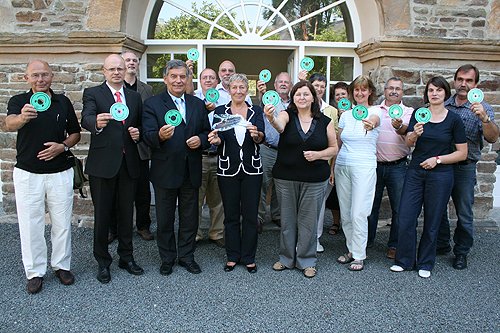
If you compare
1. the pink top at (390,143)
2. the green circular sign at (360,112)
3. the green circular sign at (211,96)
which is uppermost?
the green circular sign at (211,96)

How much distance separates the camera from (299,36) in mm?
6102

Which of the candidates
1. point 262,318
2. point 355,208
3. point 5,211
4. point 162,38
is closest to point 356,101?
point 355,208

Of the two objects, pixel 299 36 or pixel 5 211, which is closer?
pixel 5 211

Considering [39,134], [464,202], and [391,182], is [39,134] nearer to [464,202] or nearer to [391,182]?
[391,182]

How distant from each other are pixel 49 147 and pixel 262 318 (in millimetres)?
2409

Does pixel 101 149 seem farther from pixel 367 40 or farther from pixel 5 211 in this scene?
pixel 367 40

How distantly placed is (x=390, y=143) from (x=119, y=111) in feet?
9.47

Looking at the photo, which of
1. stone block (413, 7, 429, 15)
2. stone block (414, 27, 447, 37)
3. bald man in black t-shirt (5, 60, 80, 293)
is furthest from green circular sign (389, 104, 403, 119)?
bald man in black t-shirt (5, 60, 80, 293)

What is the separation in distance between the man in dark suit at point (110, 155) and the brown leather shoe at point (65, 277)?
0.25m

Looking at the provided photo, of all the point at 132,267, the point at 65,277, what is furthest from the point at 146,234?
the point at 65,277

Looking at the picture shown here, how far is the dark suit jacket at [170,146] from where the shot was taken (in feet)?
11.5

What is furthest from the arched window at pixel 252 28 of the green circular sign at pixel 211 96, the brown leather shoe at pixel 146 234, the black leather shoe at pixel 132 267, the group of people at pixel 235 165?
the black leather shoe at pixel 132 267

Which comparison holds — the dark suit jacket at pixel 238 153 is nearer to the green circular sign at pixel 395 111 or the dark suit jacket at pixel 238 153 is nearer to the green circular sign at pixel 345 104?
the green circular sign at pixel 345 104

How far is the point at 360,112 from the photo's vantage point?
12.0 ft
